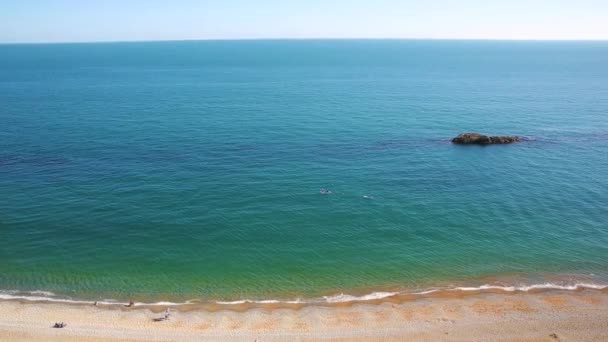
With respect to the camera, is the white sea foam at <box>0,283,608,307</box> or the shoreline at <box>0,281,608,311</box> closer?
the shoreline at <box>0,281,608,311</box>

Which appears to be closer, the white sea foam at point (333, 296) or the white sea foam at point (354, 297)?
the white sea foam at point (333, 296)

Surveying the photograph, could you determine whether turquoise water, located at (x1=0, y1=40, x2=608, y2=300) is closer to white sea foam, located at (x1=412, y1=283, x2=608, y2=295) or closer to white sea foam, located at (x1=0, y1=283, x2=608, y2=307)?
white sea foam, located at (x1=0, y1=283, x2=608, y2=307)

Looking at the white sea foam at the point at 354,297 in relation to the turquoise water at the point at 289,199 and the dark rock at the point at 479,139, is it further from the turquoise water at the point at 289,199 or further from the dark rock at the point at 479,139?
the dark rock at the point at 479,139

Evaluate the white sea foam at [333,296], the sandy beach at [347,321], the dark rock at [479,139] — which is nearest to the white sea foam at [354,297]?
the white sea foam at [333,296]

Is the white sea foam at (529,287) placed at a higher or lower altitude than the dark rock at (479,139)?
lower

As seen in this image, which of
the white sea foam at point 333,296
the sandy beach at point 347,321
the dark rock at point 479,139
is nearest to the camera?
the sandy beach at point 347,321

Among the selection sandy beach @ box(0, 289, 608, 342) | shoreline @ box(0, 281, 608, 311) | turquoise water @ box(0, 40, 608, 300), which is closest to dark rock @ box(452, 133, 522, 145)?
turquoise water @ box(0, 40, 608, 300)

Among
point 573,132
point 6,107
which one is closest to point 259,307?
point 573,132
